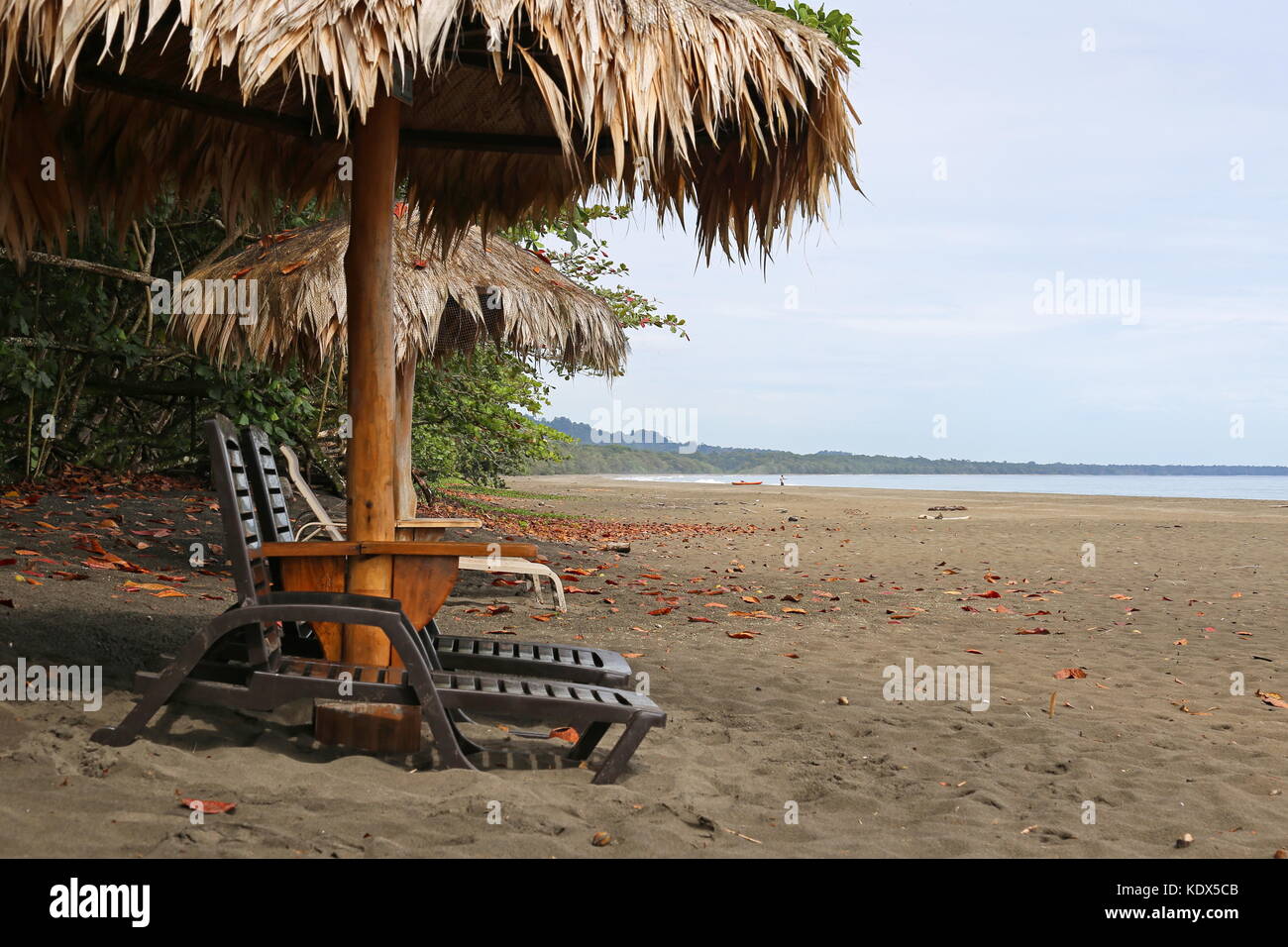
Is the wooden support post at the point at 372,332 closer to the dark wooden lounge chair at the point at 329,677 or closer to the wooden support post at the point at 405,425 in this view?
the dark wooden lounge chair at the point at 329,677

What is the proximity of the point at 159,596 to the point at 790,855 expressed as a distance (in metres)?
4.83

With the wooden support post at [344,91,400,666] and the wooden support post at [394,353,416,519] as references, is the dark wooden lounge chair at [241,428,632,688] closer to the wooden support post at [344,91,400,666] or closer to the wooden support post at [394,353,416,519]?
the wooden support post at [344,91,400,666]

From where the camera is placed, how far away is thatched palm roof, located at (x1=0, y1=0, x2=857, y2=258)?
3436mm

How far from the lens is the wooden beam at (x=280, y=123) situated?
4.25 metres

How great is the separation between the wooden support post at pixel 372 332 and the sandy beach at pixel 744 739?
91cm

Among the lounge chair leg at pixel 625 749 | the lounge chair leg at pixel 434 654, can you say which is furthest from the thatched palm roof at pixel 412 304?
the lounge chair leg at pixel 625 749

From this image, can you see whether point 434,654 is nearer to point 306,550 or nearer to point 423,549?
point 423,549

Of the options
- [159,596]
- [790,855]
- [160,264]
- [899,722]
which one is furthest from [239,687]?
[160,264]

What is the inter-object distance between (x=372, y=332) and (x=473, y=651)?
4.27ft

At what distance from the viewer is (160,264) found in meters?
11.6

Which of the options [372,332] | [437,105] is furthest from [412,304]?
[372,332]

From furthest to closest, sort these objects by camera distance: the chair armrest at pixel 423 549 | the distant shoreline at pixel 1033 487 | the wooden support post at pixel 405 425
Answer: the distant shoreline at pixel 1033 487, the wooden support post at pixel 405 425, the chair armrest at pixel 423 549
